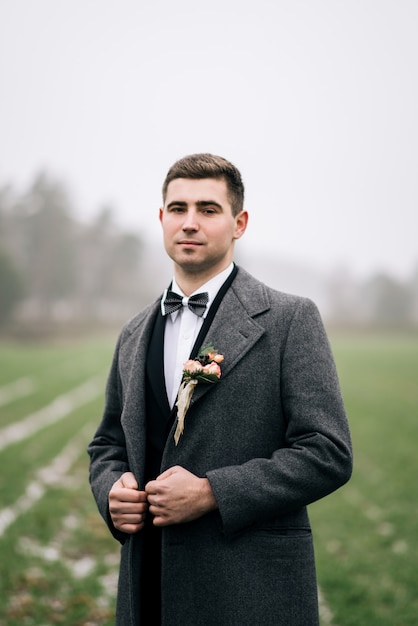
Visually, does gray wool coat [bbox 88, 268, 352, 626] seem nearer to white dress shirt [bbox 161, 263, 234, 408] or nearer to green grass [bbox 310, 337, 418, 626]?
white dress shirt [bbox 161, 263, 234, 408]

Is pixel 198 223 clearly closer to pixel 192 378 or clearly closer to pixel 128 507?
pixel 192 378

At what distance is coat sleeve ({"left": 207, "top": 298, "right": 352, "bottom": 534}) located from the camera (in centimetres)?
213

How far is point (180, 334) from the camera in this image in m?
2.57

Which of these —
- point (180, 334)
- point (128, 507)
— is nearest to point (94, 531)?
point (128, 507)

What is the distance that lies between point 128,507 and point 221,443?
48 cm

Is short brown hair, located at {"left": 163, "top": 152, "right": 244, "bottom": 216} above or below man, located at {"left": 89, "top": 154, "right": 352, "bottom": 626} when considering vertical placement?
above

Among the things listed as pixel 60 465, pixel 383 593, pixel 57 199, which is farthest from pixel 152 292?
pixel 383 593

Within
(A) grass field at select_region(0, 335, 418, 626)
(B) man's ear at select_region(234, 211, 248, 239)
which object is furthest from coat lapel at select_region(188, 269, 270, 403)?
(A) grass field at select_region(0, 335, 418, 626)

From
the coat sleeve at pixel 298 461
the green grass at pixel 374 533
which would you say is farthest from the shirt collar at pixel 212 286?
the green grass at pixel 374 533

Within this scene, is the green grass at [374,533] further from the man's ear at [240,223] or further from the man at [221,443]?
the man's ear at [240,223]

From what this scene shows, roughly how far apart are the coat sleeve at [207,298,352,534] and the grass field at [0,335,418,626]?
10.5 ft

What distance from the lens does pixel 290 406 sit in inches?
88.3

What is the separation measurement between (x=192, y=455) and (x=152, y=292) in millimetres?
75465

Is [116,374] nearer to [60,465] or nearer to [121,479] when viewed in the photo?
[121,479]
